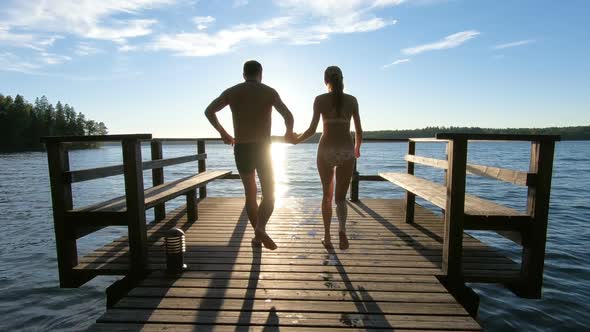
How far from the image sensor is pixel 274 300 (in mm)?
3158

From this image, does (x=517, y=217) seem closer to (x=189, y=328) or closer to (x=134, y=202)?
(x=189, y=328)

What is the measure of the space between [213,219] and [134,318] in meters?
3.82

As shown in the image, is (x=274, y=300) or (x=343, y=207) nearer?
(x=274, y=300)

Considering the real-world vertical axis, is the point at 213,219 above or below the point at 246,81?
below

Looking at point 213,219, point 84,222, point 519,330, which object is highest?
point 84,222

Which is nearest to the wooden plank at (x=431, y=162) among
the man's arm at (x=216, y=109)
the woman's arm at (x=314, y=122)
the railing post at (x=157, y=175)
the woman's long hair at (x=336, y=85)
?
the woman's long hair at (x=336, y=85)

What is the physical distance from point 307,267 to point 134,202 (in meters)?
2.11

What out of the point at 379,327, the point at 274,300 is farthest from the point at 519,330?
the point at 274,300

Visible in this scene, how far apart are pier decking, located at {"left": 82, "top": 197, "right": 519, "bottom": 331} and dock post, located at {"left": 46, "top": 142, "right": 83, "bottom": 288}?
17cm

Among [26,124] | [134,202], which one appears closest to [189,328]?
[134,202]

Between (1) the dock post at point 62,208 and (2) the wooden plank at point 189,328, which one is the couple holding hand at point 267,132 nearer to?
(2) the wooden plank at point 189,328

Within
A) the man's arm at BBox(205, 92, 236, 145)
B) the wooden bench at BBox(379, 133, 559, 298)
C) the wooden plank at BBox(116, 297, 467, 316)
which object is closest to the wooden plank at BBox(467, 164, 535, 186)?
the wooden bench at BBox(379, 133, 559, 298)

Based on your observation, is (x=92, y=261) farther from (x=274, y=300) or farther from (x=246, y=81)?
(x=246, y=81)

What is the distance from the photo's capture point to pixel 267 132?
405 cm
